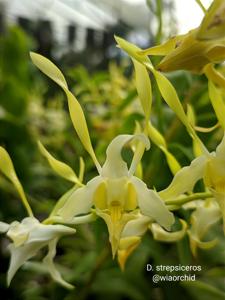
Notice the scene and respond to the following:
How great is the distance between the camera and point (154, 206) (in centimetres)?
28

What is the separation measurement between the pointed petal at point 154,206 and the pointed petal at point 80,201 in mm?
28

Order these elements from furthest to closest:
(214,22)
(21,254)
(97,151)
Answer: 1. (97,151)
2. (21,254)
3. (214,22)

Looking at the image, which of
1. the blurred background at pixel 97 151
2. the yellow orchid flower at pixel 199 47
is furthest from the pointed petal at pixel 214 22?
the blurred background at pixel 97 151

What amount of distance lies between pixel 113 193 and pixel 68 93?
0.07 metres

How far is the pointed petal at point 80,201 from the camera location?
29cm

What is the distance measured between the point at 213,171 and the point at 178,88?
0.26 meters

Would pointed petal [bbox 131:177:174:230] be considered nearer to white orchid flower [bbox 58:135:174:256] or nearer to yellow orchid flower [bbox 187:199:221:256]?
white orchid flower [bbox 58:135:174:256]

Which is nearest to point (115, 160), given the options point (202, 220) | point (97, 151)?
point (202, 220)

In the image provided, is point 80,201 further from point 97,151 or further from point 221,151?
point 97,151

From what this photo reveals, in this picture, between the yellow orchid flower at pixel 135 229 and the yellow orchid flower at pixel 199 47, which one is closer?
the yellow orchid flower at pixel 199 47

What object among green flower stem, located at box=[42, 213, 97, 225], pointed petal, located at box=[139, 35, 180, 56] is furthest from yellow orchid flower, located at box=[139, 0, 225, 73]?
green flower stem, located at box=[42, 213, 97, 225]

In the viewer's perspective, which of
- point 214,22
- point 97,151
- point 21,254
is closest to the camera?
point 214,22

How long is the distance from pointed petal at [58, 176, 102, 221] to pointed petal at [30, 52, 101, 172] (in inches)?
0.5

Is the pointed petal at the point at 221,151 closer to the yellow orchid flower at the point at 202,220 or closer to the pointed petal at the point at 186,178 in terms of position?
the pointed petal at the point at 186,178
